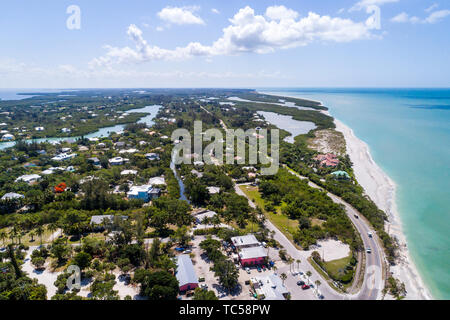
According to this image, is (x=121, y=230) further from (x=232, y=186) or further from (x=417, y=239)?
(x=417, y=239)

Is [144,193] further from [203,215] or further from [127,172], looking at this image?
[127,172]

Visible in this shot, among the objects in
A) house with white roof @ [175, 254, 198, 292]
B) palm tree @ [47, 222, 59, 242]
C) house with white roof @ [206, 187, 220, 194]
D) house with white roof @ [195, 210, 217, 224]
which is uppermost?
house with white roof @ [206, 187, 220, 194]

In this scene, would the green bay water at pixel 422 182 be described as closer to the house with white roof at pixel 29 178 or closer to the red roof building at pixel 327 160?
the red roof building at pixel 327 160

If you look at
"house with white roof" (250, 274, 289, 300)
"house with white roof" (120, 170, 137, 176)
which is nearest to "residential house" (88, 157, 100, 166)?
"house with white roof" (120, 170, 137, 176)

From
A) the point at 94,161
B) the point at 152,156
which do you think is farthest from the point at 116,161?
the point at 152,156

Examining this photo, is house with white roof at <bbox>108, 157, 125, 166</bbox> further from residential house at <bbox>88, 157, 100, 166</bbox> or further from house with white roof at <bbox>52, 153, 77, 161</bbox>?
house with white roof at <bbox>52, 153, 77, 161</bbox>
